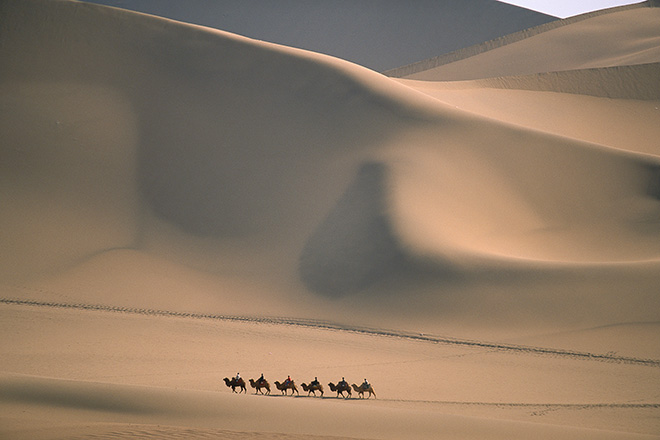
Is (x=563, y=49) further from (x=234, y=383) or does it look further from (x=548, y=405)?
(x=234, y=383)

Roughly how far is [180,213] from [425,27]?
246 ft

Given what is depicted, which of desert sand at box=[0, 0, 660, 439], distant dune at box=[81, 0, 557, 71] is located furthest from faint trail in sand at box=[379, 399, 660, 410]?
distant dune at box=[81, 0, 557, 71]

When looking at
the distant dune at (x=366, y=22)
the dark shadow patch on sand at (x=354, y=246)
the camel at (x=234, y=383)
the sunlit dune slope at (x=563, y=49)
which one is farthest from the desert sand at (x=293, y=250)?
the distant dune at (x=366, y=22)

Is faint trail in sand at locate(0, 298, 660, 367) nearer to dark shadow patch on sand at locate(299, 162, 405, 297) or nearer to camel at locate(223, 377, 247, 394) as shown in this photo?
dark shadow patch on sand at locate(299, 162, 405, 297)

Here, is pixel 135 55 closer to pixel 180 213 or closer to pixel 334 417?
pixel 180 213

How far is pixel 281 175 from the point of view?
28.5 meters

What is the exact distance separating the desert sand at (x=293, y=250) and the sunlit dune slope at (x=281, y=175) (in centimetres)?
9

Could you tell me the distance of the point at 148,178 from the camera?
2802 centimetres

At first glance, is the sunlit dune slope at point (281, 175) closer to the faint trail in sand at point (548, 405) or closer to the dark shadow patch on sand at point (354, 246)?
the dark shadow patch on sand at point (354, 246)

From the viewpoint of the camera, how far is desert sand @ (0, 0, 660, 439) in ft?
44.4

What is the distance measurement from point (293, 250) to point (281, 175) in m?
3.77

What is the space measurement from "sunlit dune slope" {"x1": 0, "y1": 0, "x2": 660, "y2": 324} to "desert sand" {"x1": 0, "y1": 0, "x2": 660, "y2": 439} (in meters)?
0.09

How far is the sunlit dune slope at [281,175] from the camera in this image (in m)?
24.3

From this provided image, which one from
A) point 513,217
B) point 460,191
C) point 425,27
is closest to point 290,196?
point 460,191
